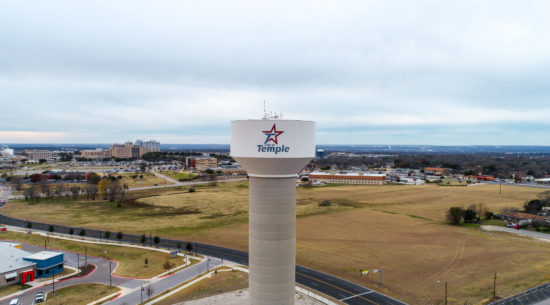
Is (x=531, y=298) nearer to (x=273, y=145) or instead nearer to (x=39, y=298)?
(x=273, y=145)

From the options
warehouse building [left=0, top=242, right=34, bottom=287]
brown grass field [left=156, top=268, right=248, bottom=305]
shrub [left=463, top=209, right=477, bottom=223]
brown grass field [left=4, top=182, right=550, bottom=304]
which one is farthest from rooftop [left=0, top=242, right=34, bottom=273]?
shrub [left=463, top=209, right=477, bottom=223]

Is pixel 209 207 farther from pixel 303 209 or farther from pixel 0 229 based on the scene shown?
pixel 0 229

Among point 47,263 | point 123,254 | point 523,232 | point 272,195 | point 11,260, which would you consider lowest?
point 123,254

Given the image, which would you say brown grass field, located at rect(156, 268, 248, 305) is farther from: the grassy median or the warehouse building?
the warehouse building

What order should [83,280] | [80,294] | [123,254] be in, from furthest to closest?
[123,254]
[83,280]
[80,294]

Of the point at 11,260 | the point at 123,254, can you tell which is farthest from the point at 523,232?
the point at 11,260

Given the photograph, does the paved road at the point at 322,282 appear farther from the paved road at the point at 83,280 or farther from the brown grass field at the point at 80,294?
the brown grass field at the point at 80,294

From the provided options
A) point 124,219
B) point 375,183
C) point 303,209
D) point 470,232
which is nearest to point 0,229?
point 124,219
